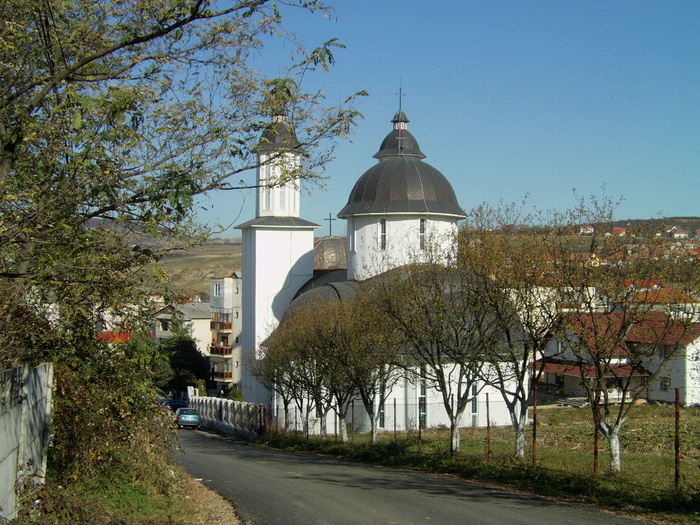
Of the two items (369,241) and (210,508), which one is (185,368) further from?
(210,508)

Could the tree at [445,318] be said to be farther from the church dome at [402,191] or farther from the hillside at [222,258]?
the church dome at [402,191]

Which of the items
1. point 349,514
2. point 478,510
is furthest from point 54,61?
point 478,510

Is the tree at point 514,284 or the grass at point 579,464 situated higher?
the tree at point 514,284

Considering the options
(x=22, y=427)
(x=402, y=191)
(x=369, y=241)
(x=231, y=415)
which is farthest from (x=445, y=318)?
(x=402, y=191)

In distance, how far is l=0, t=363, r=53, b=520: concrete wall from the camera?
277 inches

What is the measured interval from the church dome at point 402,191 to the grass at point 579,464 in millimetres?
15315

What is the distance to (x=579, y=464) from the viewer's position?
14164 millimetres

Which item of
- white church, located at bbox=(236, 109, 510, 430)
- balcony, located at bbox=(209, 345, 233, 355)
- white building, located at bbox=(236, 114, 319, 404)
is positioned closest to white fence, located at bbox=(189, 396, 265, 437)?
white church, located at bbox=(236, 109, 510, 430)

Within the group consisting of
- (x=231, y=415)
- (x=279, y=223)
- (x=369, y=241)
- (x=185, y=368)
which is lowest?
(x=231, y=415)

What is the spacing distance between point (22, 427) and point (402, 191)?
31182 mm

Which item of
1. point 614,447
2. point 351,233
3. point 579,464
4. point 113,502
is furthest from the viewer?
point 351,233

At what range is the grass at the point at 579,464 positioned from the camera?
1061cm

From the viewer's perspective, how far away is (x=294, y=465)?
57.7ft

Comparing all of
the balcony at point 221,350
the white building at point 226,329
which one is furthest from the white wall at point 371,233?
the balcony at point 221,350
